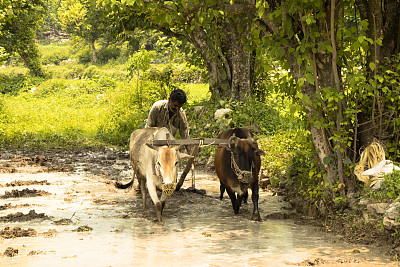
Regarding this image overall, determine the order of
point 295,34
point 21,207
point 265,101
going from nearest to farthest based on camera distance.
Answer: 1. point 295,34
2. point 21,207
3. point 265,101

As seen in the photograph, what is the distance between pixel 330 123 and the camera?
23.6 feet

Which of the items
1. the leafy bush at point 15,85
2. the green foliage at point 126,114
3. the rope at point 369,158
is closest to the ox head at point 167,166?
the rope at point 369,158

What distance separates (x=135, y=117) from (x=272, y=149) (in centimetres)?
670

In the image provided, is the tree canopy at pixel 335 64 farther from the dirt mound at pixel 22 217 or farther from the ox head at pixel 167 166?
the dirt mound at pixel 22 217

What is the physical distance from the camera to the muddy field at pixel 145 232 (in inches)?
239

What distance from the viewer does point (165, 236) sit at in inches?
282

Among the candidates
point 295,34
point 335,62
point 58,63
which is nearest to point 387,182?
point 335,62

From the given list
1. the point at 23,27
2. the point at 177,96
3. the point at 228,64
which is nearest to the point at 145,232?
the point at 177,96

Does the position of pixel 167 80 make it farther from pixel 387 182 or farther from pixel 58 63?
pixel 58 63

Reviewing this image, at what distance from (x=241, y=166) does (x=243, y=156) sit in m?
0.16

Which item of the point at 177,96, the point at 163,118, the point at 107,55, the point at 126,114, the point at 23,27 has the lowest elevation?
the point at 163,118

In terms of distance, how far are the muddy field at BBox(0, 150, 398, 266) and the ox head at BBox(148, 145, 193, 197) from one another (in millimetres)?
604

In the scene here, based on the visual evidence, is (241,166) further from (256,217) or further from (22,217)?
(22,217)

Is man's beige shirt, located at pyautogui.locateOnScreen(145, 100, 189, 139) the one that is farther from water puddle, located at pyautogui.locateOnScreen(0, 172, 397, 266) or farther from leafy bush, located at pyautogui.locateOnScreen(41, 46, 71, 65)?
leafy bush, located at pyautogui.locateOnScreen(41, 46, 71, 65)
